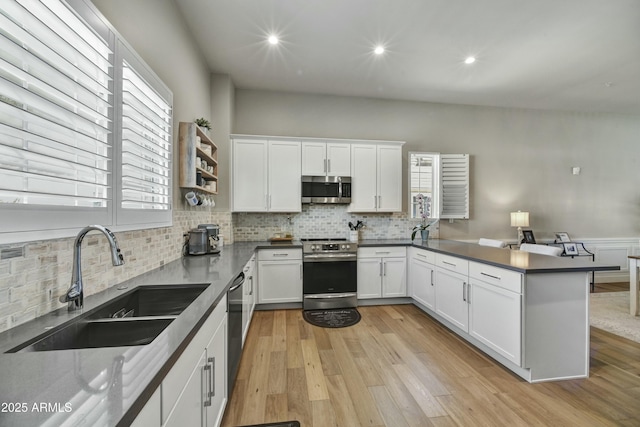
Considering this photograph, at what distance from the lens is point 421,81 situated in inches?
148

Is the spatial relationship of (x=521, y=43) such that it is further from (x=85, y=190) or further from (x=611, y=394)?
(x=85, y=190)

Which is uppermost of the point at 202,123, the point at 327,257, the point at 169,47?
the point at 169,47

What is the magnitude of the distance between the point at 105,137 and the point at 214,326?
1105 millimetres

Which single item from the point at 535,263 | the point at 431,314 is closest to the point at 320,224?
the point at 431,314

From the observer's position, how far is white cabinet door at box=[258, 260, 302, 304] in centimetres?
346

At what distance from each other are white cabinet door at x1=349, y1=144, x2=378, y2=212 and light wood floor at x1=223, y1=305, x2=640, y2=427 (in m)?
1.79

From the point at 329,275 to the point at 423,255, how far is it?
1251 millimetres

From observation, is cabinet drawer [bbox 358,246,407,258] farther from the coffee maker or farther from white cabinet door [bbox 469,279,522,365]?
the coffee maker

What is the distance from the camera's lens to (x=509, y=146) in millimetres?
4645

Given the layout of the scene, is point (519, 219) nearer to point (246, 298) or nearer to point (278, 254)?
point (278, 254)

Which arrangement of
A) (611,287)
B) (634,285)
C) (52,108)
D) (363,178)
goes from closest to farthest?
(52,108)
(634,285)
(363,178)
(611,287)

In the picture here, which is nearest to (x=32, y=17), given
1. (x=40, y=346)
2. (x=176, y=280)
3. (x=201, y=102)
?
(x=40, y=346)

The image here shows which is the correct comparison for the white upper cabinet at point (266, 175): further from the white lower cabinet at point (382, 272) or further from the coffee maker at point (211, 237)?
the white lower cabinet at point (382, 272)

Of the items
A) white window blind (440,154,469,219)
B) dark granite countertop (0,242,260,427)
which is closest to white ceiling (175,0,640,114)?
white window blind (440,154,469,219)
